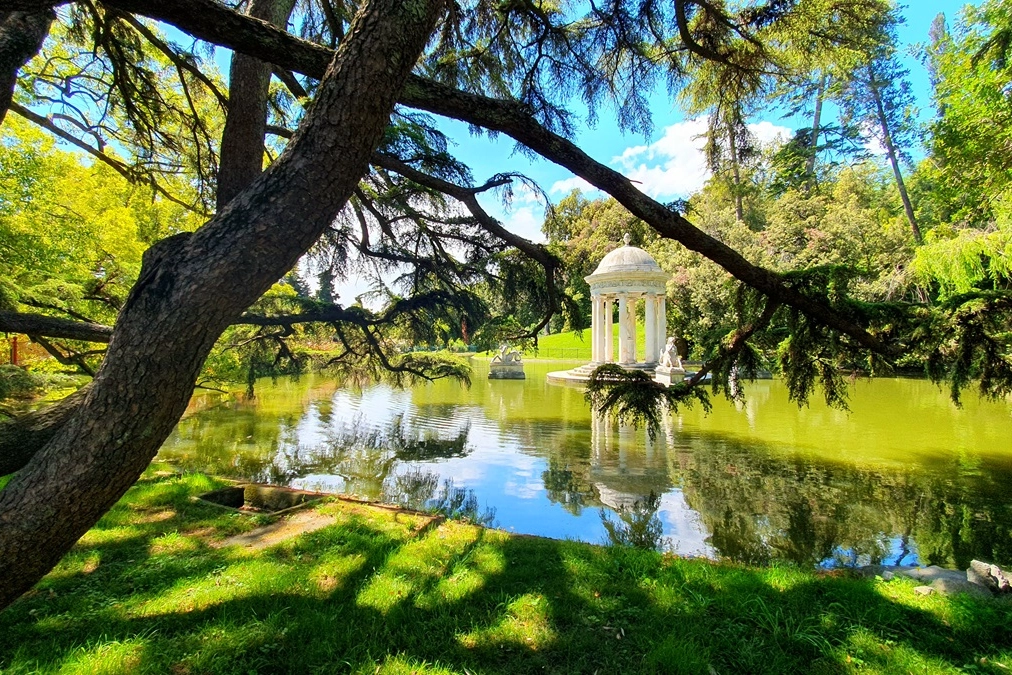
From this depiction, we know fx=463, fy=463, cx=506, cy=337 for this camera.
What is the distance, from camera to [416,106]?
7.77 ft

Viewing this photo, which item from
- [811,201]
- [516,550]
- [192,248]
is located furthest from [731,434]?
[811,201]

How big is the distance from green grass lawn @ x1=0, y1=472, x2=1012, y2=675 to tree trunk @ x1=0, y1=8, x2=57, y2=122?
298cm

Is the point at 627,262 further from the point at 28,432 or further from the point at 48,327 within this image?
the point at 28,432

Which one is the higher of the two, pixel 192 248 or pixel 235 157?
pixel 235 157

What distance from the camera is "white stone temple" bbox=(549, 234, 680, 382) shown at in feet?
65.5

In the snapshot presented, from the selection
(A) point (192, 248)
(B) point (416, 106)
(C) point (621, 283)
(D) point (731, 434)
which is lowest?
(D) point (731, 434)

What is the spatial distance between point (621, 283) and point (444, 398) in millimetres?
9441

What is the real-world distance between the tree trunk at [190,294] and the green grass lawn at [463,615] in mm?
804

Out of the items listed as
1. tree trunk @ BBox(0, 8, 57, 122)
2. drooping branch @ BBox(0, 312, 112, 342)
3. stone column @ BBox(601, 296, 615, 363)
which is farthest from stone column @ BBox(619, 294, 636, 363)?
tree trunk @ BBox(0, 8, 57, 122)

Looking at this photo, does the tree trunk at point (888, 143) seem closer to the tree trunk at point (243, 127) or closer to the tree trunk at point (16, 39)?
the tree trunk at point (243, 127)

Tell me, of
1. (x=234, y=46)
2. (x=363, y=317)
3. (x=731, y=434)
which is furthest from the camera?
(x=731, y=434)

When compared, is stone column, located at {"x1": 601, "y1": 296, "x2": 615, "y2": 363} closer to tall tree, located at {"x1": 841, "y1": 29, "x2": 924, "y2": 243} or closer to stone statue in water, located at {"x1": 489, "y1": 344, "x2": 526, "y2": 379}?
stone statue in water, located at {"x1": 489, "y1": 344, "x2": 526, "y2": 379}

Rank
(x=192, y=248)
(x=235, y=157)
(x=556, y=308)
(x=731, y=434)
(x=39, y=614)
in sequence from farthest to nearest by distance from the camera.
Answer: (x=731, y=434)
(x=556, y=308)
(x=235, y=157)
(x=39, y=614)
(x=192, y=248)

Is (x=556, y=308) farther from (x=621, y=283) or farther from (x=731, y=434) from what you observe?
(x=621, y=283)
